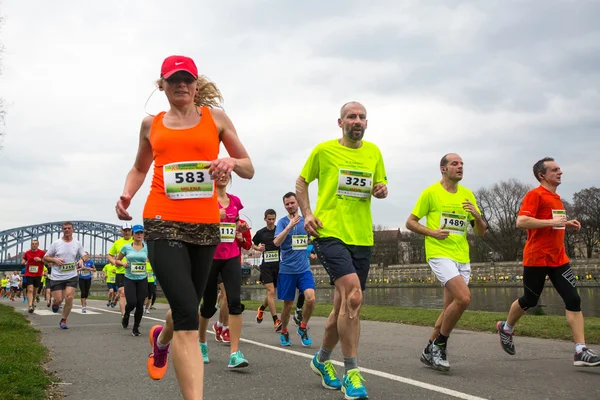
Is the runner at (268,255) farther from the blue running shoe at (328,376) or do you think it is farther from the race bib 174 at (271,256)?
the blue running shoe at (328,376)

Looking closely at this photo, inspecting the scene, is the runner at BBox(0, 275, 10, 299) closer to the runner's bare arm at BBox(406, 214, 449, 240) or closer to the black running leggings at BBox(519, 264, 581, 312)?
the runner's bare arm at BBox(406, 214, 449, 240)

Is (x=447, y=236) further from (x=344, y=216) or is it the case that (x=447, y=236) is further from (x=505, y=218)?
(x=505, y=218)

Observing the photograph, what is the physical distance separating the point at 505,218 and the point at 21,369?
274ft

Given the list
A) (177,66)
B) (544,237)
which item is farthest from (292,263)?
(177,66)

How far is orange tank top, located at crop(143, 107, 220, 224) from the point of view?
3.40 m

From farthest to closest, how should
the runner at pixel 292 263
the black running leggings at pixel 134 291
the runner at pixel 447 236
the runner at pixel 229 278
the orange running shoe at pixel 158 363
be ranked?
1. the black running leggings at pixel 134 291
2. the runner at pixel 292 263
3. the runner at pixel 229 278
4. the runner at pixel 447 236
5. the orange running shoe at pixel 158 363

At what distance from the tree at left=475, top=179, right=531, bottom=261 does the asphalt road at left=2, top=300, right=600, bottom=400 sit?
253 ft

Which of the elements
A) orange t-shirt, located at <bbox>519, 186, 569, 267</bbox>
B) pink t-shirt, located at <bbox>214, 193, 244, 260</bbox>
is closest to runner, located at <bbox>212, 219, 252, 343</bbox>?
pink t-shirt, located at <bbox>214, 193, 244, 260</bbox>

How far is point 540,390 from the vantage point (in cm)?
466

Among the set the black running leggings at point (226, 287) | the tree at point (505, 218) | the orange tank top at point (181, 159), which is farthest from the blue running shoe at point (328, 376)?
the tree at point (505, 218)

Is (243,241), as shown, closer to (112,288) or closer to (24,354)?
(24,354)

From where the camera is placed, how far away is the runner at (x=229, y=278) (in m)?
6.23

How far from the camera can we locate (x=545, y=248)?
21.1ft

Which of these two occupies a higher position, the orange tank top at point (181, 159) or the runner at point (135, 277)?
the orange tank top at point (181, 159)
